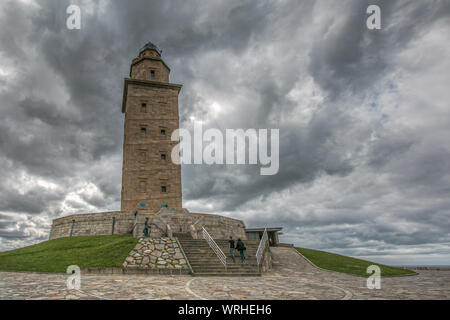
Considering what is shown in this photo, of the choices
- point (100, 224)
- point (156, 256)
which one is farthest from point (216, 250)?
point (100, 224)

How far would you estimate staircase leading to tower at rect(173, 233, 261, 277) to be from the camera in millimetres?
13062

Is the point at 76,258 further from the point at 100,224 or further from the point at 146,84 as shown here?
the point at 146,84

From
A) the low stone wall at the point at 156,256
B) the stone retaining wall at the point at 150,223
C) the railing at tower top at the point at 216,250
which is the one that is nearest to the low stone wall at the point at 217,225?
the stone retaining wall at the point at 150,223

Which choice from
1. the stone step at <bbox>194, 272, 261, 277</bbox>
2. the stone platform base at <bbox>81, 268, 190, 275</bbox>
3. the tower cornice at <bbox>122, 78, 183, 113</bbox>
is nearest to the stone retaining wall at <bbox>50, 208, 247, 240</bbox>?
the stone platform base at <bbox>81, 268, 190, 275</bbox>

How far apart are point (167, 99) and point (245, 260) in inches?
894

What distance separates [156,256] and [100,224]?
10293 mm

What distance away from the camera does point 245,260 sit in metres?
14.7

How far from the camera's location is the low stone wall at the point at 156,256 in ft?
43.8

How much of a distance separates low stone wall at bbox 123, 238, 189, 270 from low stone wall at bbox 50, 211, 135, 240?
592 centimetres

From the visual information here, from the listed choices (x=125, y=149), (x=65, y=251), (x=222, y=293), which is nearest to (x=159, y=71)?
(x=125, y=149)

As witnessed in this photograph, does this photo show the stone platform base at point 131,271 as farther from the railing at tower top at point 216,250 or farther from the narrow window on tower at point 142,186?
the narrow window on tower at point 142,186

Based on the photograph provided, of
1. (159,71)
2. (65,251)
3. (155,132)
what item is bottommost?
(65,251)

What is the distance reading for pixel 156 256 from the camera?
1453cm
